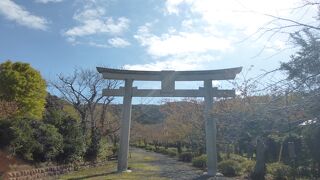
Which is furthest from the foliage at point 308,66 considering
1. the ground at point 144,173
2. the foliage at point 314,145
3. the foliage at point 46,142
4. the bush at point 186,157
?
the bush at point 186,157

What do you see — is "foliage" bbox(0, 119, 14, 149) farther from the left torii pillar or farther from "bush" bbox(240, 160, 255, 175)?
"bush" bbox(240, 160, 255, 175)

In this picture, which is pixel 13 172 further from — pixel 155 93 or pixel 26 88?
pixel 26 88

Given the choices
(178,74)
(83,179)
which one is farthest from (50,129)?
(178,74)

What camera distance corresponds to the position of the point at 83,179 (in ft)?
54.1

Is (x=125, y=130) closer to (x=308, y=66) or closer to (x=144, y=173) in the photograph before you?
(x=144, y=173)

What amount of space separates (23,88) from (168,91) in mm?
10143

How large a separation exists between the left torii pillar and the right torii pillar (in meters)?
4.06

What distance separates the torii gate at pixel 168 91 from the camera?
19.9m

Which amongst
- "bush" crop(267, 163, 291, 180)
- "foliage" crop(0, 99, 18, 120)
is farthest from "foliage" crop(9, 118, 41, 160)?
"bush" crop(267, 163, 291, 180)

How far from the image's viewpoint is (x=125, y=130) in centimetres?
2036

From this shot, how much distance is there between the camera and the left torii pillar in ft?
65.8

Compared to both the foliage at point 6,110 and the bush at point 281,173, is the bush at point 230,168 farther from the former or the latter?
the foliage at point 6,110

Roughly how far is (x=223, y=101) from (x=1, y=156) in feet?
40.0

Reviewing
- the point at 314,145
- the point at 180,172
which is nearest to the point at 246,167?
the point at 180,172
